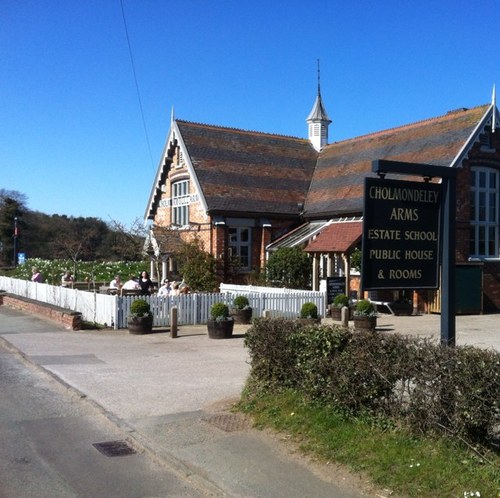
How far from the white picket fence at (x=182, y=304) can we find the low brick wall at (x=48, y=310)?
80 centimetres

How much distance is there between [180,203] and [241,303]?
12.4 meters

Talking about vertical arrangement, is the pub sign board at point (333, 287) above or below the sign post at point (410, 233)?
below

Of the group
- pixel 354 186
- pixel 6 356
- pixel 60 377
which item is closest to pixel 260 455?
pixel 60 377

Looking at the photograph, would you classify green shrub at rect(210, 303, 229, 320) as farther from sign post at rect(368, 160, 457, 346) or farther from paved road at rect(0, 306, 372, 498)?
sign post at rect(368, 160, 457, 346)

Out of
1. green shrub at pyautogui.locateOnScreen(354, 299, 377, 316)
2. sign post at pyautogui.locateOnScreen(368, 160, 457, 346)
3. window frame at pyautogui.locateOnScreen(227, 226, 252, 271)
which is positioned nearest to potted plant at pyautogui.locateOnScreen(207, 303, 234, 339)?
green shrub at pyautogui.locateOnScreen(354, 299, 377, 316)

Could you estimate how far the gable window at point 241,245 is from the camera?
28531mm

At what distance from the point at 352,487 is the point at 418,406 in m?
0.99

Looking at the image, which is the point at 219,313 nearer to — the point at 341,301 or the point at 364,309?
the point at 364,309

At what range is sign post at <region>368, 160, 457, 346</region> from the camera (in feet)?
21.6

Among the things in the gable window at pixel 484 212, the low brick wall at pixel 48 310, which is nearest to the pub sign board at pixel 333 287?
the gable window at pixel 484 212

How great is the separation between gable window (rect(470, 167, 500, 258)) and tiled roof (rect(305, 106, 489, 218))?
5.61 feet

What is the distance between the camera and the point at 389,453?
5.77 metres

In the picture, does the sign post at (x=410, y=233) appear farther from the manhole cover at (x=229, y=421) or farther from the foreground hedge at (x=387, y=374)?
the manhole cover at (x=229, y=421)

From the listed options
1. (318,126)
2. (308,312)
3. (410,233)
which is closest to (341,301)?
(308,312)
